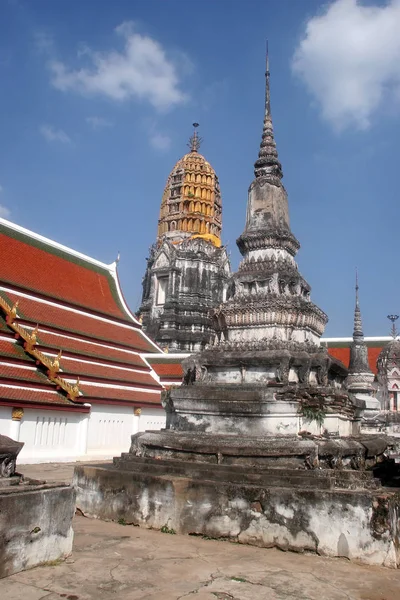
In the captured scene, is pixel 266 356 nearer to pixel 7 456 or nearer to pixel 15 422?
pixel 7 456

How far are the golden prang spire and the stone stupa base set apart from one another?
128 ft

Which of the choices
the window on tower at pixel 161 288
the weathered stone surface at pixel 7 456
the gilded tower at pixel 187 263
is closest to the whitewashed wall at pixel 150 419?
the gilded tower at pixel 187 263

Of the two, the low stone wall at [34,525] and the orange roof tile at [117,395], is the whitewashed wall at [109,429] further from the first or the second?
the low stone wall at [34,525]

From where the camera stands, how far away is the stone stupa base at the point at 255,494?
5.77 metres

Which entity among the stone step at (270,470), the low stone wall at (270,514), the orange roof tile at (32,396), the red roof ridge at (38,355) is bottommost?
the low stone wall at (270,514)

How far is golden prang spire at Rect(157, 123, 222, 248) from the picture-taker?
1857 inches

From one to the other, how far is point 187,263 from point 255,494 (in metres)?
37.1

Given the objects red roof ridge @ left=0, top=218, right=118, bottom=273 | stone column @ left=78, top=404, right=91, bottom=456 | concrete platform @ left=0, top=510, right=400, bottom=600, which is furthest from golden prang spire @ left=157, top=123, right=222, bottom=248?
concrete platform @ left=0, top=510, right=400, bottom=600

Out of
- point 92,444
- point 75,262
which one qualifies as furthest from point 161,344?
point 92,444

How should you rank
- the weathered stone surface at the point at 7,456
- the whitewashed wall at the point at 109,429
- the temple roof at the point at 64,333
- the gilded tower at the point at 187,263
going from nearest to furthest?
the weathered stone surface at the point at 7,456 → the temple roof at the point at 64,333 → the whitewashed wall at the point at 109,429 → the gilded tower at the point at 187,263

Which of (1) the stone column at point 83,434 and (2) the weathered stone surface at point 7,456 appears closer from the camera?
(2) the weathered stone surface at point 7,456

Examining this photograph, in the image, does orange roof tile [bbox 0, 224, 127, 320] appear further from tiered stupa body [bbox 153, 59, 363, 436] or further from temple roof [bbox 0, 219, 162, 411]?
tiered stupa body [bbox 153, 59, 363, 436]

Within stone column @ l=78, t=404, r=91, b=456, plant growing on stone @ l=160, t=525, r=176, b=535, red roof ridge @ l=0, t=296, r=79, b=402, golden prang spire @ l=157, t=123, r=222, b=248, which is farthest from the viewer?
golden prang spire @ l=157, t=123, r=222, b=248

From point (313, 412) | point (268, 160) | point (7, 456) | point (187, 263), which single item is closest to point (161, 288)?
point (187, 263)
